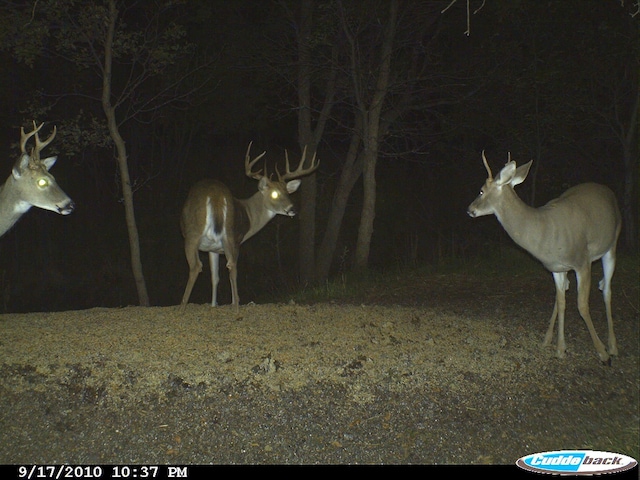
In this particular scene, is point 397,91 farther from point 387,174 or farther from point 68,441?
point 387,174

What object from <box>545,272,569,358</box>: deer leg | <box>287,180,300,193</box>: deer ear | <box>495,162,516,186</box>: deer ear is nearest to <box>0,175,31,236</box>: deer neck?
<box>287,180,300,193</box>: deer ear

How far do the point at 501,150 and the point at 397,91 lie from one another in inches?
242

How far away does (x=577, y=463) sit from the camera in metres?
4.41

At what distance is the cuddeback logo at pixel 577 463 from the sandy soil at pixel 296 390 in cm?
39

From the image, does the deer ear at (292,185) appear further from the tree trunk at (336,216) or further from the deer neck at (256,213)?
the tree trunk at (336,216)

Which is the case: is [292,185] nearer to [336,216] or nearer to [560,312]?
[336,216]

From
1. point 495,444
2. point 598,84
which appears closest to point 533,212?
point 495,444

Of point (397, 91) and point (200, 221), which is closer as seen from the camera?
point (200, 221)

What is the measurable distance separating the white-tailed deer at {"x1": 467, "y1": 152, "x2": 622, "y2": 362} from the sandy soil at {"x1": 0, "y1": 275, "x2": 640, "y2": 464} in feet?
1.43

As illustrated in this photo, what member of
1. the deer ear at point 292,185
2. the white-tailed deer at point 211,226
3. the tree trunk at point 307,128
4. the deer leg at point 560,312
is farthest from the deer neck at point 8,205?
the tree trunk at point 307,128

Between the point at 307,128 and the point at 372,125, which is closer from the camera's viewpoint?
the point at 372,125

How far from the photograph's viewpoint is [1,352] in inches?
247

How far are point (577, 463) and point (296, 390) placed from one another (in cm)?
215

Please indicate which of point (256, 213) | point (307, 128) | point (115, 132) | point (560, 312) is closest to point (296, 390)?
point (560, 312)
